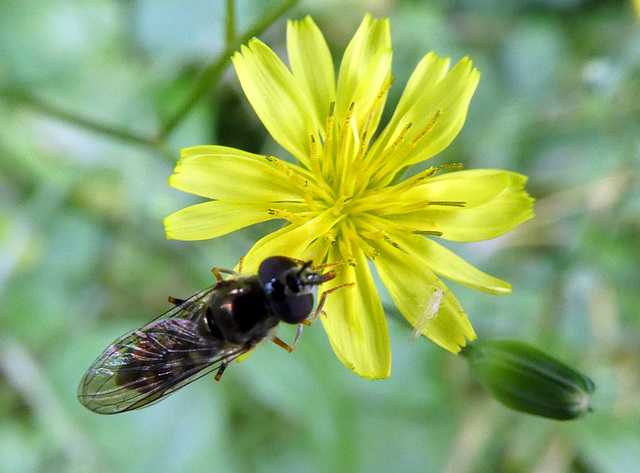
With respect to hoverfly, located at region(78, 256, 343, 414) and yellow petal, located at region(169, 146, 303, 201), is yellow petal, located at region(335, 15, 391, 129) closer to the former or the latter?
yellow petal, located at region(169, 146, 303, 201)

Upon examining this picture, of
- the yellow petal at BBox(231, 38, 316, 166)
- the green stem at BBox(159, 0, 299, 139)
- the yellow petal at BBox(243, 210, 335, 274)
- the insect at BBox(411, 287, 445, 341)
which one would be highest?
the green stem at BBox(159, 0, 299, 139)

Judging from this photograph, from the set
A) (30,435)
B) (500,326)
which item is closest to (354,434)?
(500,326)

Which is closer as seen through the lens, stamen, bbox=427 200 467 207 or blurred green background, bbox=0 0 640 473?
stamen, bbox=427 200 467 207

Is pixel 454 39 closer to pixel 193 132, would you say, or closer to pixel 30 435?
pixel 193 132

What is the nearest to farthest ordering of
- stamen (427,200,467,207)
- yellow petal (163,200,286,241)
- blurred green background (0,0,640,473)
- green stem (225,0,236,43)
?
yellow petal (163,200,286,241), stamen (427,200,467,207), green stem (225,0,236,43), blurred green background (0,0,640,473)

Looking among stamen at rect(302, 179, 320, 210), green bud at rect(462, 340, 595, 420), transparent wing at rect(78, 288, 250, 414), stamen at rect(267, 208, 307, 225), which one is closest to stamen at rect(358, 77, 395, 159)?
stamen at rect(302, 179, 320, 210)

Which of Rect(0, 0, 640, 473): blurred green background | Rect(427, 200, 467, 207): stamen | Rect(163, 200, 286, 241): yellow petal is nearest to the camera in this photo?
Rect(163, 200, 286, 241): yellow petal
